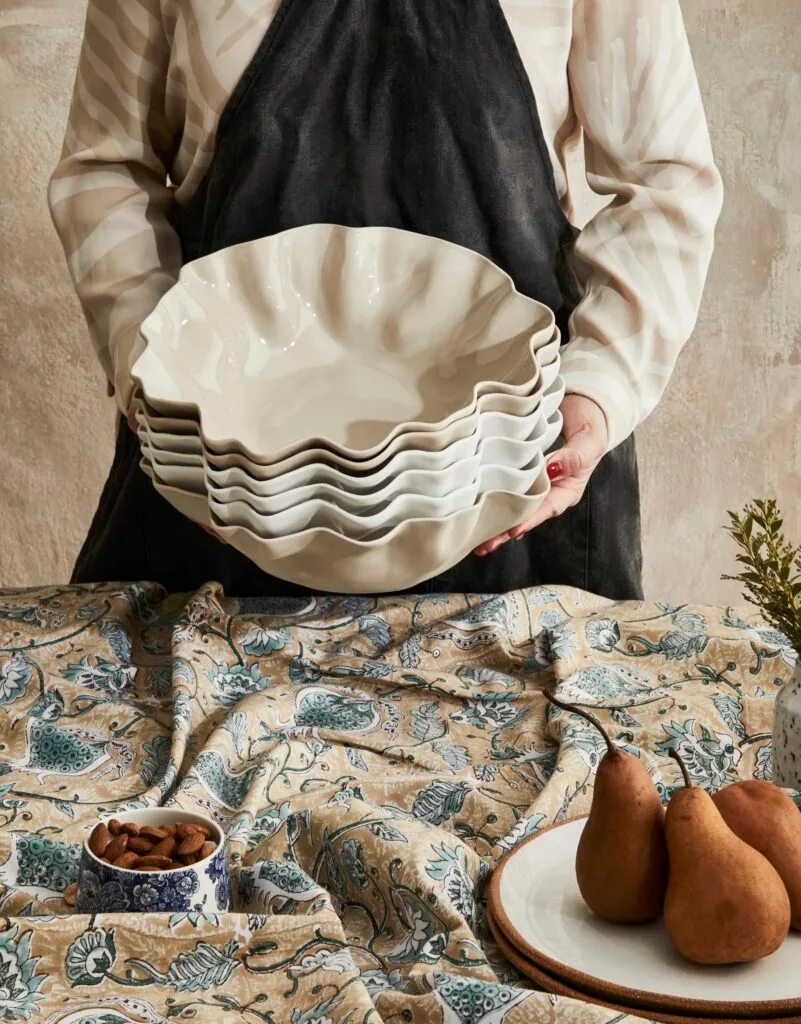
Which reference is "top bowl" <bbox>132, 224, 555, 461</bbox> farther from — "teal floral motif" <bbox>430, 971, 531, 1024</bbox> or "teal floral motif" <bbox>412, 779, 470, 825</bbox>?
"teal floral motif" <bbox>430, 971, 531, 1024</bbox>

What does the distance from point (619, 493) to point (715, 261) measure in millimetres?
1423

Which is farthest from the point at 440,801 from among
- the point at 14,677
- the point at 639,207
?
the point at 639,207

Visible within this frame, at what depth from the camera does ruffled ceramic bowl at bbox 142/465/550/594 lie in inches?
32.2

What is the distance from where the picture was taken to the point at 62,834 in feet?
2.77

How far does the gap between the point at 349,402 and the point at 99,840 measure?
0.41 m

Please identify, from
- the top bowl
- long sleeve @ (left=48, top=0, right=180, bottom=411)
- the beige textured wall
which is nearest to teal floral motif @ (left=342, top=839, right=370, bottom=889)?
the top bowl

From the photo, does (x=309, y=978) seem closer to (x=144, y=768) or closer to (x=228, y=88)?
(x=144, y=768)

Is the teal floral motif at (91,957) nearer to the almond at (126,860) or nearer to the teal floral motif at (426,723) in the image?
the almond at (126,860)

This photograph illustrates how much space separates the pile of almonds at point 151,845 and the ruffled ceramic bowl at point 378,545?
0.60ft

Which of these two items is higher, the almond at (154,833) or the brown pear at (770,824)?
the brown pear at (770,824)

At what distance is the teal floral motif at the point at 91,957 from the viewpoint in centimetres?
65

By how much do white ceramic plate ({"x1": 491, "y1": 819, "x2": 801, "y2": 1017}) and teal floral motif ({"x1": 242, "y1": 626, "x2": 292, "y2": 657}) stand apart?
0.41m

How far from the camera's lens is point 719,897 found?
0.63 m

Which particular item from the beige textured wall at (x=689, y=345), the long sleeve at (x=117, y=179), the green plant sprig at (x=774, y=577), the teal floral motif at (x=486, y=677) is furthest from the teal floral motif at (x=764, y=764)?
the beige textured wall at (x=689, y=345)
